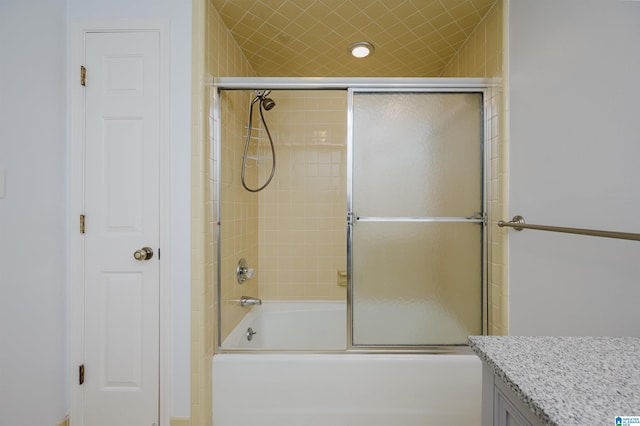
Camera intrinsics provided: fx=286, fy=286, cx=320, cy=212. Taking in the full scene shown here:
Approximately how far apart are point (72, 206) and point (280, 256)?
1.45 metres

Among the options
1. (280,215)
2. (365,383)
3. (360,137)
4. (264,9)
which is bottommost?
(365,383)

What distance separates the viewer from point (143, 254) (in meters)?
1.41

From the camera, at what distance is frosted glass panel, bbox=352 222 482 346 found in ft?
5.15

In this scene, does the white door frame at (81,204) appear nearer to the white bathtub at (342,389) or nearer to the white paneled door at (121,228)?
the white paneled door at (121,228)

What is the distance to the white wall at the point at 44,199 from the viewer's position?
122cm

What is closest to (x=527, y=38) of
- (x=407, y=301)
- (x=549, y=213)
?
(x=549, y=213)

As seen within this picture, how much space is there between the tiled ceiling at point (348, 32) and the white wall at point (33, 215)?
85cm

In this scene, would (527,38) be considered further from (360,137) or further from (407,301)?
(407,301)

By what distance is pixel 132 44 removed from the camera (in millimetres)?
1435

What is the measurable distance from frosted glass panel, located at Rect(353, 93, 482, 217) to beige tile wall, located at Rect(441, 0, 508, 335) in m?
0.08

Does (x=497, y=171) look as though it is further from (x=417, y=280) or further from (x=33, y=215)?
(x=33, y=215)

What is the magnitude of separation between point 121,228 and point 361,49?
174cm

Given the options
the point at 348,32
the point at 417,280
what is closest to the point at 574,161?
the point at 417,280

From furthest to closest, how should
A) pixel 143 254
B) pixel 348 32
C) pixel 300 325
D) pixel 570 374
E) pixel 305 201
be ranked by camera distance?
1. pixel 305 201
2. pixel 300 325
3. pixel 348 32
4. pixel 143 254
5. pixel 570 374
